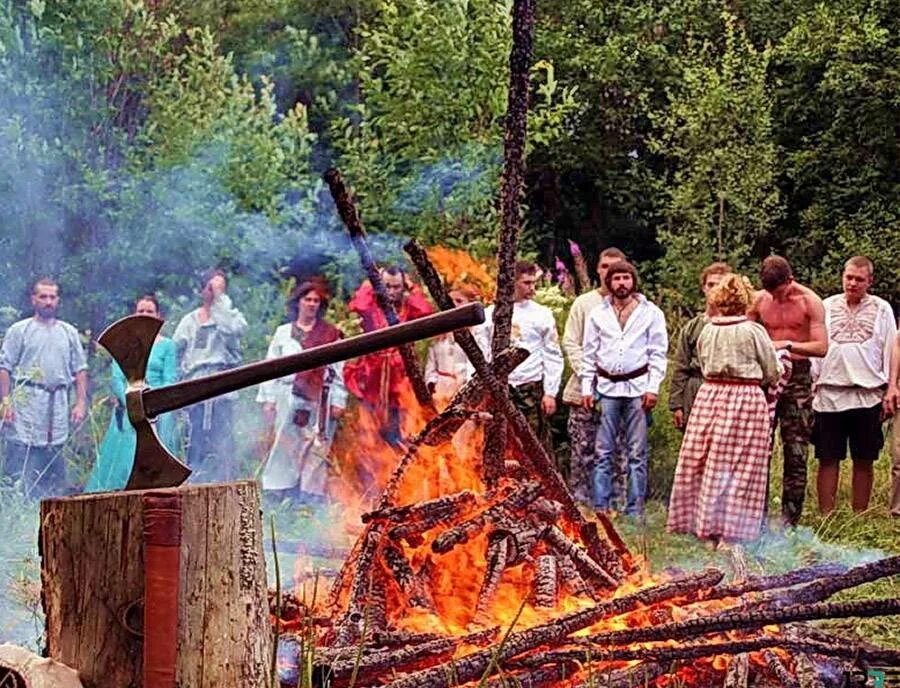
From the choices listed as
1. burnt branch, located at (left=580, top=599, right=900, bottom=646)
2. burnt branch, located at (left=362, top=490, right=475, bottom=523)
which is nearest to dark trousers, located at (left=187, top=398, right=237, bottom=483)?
burnt branch, located at (left=362, top=490, right=475, bottom=523)

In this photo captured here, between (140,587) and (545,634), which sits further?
(545,634)

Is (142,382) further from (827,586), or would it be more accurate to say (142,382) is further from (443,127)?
(443,127)

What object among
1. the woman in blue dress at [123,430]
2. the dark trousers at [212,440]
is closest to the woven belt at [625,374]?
the dark trousers at [212,440]

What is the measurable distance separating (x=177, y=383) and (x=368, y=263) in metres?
2.25

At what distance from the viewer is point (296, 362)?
2414 mm

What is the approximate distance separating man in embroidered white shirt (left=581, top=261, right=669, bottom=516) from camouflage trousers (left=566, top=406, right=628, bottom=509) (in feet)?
0.54

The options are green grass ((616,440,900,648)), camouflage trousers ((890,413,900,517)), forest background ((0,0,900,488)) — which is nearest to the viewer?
green grass ((616,440,900,648))

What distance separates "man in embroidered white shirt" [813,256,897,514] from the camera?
27.0ft

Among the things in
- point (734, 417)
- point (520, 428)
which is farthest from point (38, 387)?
point (520, 428)

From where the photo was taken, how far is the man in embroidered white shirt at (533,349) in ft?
27.2

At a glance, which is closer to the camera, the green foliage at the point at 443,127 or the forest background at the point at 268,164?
the forest background at the point at 268,164

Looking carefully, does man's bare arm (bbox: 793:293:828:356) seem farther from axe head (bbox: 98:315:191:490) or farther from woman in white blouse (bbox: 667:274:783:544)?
axe head (bbox: 98:315:191:490)

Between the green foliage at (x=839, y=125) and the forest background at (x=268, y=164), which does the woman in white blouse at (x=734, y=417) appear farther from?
the green foliage at (x=839, y=125)

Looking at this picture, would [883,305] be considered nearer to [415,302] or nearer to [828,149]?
[415,302]
